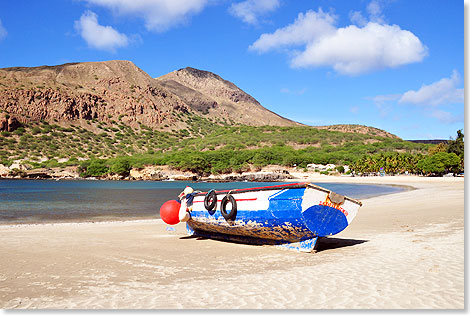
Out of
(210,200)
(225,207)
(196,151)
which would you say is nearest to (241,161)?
(196,151)

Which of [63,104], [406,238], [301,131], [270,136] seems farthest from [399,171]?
[63,104]

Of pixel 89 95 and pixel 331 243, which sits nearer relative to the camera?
pixel 331 243

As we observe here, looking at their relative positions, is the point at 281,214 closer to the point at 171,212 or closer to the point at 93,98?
the point at 171,212

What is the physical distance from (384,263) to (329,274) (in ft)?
4.96

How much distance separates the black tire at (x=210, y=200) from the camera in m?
10.6

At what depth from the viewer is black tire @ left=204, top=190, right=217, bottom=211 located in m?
10.6

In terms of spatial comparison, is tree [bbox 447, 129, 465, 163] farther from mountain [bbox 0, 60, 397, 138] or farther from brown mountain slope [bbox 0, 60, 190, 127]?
brown mountain slope [bbox 0, 60, 190, 127]

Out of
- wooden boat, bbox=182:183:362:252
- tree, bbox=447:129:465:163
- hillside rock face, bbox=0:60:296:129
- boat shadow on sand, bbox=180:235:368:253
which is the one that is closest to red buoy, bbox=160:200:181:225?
wooden boat, bbox=182:183:362:252

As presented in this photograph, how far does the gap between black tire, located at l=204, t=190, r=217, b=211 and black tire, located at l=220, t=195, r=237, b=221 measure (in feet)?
1.30

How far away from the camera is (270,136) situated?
134750 mm

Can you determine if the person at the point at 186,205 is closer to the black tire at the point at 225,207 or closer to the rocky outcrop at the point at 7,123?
the black tire at the point at 225,207

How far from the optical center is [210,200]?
10773 millimetres

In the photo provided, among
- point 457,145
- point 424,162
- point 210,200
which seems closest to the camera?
point 210,200

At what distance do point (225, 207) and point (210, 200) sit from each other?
0.72 metres
